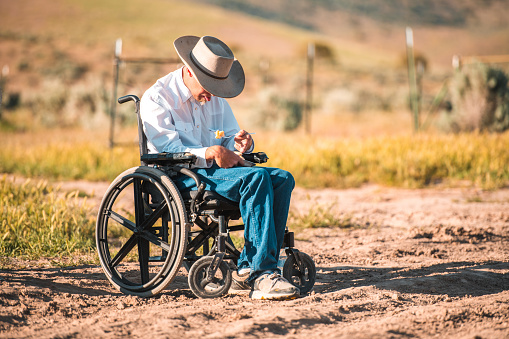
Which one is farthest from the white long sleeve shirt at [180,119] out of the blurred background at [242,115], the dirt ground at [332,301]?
the blurred background at [242,115]

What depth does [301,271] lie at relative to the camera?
12.0ft

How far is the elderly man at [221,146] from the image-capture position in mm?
3441

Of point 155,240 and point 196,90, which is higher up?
point 196,90

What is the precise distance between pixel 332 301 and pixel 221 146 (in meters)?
1.11

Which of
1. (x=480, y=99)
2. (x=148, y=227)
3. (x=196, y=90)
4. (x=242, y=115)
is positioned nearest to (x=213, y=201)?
(x=148, y=227)

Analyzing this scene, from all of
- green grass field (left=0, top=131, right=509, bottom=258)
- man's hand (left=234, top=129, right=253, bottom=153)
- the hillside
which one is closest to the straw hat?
man's hand (left=234, top=129, right=253, bottom=153)

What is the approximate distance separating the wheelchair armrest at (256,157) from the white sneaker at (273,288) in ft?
2.52

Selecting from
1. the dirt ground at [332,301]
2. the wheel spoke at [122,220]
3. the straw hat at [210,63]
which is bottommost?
the dirt ground at [332,301]

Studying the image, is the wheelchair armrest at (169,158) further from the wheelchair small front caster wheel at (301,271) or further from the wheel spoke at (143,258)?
the wheelchair small front caster wheel at (301,271)

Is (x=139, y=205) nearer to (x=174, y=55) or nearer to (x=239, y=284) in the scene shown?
(x=239, y=284)

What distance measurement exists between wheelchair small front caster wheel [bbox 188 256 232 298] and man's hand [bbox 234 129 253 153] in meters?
0.78

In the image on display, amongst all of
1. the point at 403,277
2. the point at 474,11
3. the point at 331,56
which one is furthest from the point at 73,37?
the point at 474,11

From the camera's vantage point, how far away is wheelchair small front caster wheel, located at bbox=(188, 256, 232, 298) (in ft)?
11.3

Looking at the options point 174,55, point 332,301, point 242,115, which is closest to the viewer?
point 332,301
